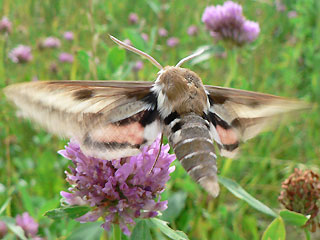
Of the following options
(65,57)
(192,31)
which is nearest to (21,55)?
(65,57)

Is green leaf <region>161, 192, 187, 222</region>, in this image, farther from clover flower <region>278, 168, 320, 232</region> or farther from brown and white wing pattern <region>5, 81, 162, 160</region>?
brown and white wing pattern <region>5, 81, 162, 160</region>

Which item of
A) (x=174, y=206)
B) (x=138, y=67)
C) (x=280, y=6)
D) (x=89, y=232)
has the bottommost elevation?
(x=174, y=206)

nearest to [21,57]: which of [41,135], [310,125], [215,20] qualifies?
[41,135]

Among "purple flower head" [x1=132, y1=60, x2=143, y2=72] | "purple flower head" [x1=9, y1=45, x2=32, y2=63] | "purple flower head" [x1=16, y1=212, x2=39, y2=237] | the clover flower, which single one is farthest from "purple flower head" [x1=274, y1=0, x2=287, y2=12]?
"purple flower head" [x1=16, y1=212, x2=39, y2=237]

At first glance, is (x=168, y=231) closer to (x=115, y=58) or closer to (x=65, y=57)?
(x=115, y=58)

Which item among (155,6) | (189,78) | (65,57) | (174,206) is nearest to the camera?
(189,78)
